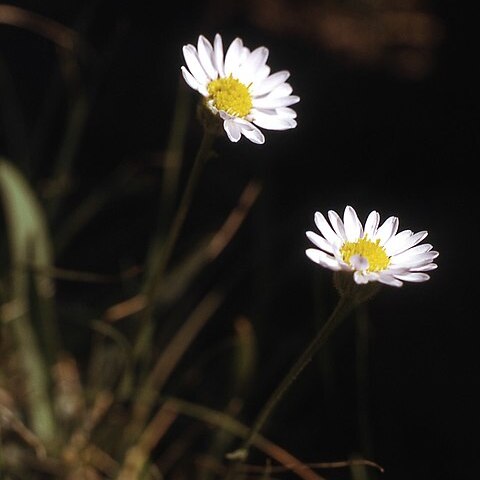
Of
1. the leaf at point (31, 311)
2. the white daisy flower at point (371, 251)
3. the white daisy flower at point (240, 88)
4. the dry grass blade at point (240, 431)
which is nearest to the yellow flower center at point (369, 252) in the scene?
the white daisy flower at point (371, 251)

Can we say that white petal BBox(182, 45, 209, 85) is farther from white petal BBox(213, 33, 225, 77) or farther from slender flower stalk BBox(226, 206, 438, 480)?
slender flower stalk BBox(226, 206, 438, 480)

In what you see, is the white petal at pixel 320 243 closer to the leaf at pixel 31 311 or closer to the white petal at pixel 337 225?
the white petal at pixel 337 225

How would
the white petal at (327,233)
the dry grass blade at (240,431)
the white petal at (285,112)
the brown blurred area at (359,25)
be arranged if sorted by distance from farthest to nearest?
the brown blurred area at (359,25) → the dry grass blade at (240,431) → the white petal at (285,112) → the white petal at (327,233)

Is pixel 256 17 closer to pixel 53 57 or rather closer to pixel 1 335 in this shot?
pixel 53 57

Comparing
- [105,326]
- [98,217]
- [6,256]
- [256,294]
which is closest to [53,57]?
[98,217]

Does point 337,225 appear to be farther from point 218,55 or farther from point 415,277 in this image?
point 218,55

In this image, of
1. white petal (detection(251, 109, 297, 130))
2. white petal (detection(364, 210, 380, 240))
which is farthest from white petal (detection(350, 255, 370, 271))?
white petal (detection(251, 109, 297, 130))

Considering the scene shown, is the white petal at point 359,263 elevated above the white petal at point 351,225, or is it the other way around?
the white petal at point 351,225
